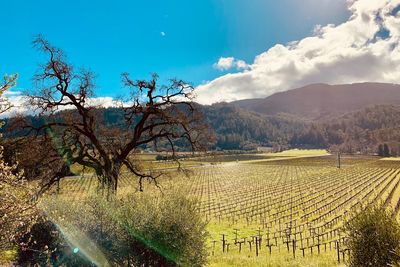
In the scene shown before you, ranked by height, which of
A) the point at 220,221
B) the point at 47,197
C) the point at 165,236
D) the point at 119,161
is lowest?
the point at 220,221

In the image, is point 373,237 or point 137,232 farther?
point 373,237

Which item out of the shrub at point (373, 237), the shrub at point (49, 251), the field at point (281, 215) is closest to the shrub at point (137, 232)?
the shrub at point (49, 251)

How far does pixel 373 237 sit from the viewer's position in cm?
1797

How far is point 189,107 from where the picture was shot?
2267cm

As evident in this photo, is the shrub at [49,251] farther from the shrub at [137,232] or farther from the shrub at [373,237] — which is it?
the shrub at [373,237]

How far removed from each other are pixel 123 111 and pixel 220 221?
36.0 m

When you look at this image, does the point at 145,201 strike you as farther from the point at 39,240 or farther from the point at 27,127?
the point at 27,127

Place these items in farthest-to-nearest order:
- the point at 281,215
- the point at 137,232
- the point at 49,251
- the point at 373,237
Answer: the point at 281,215 → the point at 373,237 → the point at 49,251 → the point at 137,232

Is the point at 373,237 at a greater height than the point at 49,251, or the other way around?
the point at 373,237

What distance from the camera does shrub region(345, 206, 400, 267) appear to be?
17.5 metres

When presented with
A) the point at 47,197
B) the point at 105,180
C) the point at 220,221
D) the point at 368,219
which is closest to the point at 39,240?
the point at 47,197

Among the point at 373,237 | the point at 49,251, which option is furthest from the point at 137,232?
the point at 373,237

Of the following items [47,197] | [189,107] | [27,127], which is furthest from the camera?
[189,107]

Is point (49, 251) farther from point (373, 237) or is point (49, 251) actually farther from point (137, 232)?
point (373, 237)
